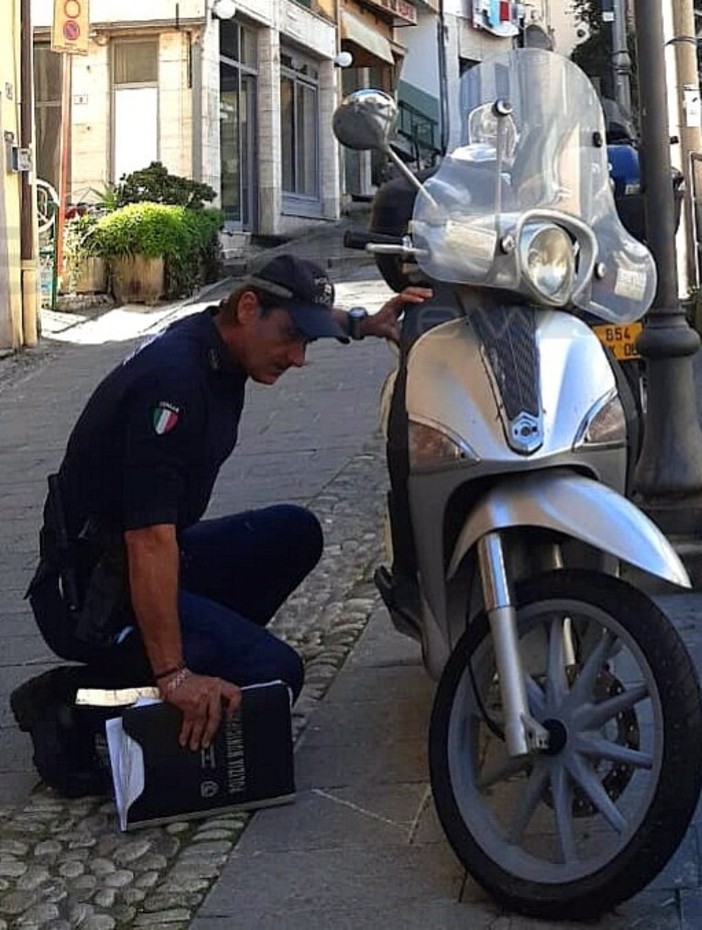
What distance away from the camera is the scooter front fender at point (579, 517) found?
308cm

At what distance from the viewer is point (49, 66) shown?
22500mm

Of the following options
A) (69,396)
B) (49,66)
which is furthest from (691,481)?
(49,66)

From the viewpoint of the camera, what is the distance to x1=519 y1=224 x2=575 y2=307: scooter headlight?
3379 mm

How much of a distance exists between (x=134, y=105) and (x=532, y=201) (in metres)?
19.1

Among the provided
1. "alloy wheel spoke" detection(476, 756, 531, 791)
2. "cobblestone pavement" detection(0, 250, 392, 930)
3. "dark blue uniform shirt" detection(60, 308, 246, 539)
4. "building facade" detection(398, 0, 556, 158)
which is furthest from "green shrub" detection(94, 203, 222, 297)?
"building facade" detection(398, 0, 556, 158)

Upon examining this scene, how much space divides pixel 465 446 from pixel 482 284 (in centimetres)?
36

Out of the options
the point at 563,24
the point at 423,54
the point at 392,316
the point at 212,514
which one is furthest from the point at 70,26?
the point at 563,24

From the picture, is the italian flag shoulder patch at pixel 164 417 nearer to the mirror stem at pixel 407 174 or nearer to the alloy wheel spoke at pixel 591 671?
the mirror stem at pixel 407 174

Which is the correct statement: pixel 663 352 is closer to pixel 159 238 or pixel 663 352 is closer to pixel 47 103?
pixel 159 238

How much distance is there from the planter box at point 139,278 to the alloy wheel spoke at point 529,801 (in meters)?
14.1

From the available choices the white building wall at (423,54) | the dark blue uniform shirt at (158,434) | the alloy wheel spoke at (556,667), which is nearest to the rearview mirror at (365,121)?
the dark blue uniform shirt at (158,434)

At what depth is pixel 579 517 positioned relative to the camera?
317cm

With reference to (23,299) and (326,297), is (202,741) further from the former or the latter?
(23,299)

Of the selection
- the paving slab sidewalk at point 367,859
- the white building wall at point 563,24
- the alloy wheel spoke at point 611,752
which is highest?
the white building wall at point 563,24
